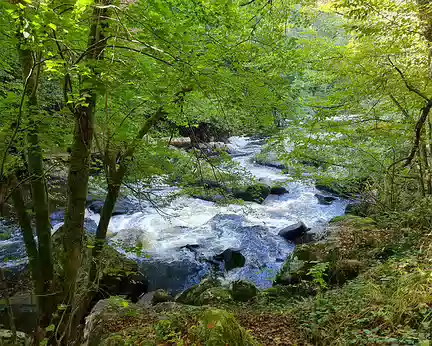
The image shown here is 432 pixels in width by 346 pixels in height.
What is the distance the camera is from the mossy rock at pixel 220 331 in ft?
9.38

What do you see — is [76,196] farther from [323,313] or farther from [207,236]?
[207,236]

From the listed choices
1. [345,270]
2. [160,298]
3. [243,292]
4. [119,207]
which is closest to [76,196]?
[243,292]

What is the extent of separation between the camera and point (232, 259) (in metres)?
8.95

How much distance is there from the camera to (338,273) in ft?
18.2

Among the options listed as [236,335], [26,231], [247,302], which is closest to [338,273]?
[247,302]

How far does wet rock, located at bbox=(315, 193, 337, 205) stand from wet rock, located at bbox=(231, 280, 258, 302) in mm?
8937

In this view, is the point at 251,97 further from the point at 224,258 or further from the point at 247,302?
the point at 224,258

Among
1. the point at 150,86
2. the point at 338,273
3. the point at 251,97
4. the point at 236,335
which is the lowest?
the point at 236,335

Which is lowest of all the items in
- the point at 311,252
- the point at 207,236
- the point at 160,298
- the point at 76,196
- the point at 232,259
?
the point at 160,298

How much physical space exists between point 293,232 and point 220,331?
7.98m

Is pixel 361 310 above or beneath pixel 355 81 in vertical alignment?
beneath

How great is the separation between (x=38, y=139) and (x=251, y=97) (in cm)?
295

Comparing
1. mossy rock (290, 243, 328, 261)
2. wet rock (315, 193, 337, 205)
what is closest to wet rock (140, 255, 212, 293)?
mossy rock (290, 243, 328, 261)

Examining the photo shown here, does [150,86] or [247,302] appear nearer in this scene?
[150,86]
